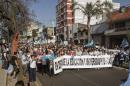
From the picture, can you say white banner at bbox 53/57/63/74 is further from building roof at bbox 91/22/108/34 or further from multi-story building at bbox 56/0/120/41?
multi-story building at bbox 56/0/120/41

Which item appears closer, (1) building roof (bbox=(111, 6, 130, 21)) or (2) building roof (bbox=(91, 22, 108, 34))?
(1) building roof (bbox=(111, 6, 130, 21))

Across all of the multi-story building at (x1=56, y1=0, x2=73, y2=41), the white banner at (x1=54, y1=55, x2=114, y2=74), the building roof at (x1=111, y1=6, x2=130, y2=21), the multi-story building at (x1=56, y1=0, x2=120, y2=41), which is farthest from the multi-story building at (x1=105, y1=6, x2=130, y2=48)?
the multi-story building at (x1=56, y1=0, x2=73, y2=41)

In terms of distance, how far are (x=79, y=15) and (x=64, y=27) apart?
9.76 meters

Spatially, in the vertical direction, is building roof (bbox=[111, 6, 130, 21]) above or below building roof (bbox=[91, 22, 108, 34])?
above

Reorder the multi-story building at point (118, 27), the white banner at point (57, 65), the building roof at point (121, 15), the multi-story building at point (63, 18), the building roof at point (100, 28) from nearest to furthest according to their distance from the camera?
the white banner at point (57, 65) < the multi-story building at point (118, 27) < the building roof at point (121, 15) < the building roof at point (100, 28) < the multi-story building at point (63, 18)

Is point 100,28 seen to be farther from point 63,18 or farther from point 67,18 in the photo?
point 63,18

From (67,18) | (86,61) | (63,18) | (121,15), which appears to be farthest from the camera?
(63,18)

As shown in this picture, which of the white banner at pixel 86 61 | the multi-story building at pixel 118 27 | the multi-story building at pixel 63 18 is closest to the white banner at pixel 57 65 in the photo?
the white banner at pixel 86 61

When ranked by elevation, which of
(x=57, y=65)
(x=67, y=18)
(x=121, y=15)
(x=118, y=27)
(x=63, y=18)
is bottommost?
(x=57, y=65)

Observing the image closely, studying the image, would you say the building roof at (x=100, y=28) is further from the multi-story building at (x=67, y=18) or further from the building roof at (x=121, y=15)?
the multi-story building at (x=67, y=18)

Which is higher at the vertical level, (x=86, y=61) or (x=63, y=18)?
(x=63, y=18)

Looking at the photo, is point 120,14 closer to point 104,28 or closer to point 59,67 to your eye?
point 104,28

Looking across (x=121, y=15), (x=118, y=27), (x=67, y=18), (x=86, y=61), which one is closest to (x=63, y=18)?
(x=67, y=18)

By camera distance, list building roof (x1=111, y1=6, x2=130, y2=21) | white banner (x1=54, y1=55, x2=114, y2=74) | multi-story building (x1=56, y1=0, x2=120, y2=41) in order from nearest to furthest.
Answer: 1. white banner (x1=54, y1=55, x2=114, y2=74)
2. building roof (x1=111, y1=6, x2=130, y2=21)
3. multi-story building (x1=56, y1=0, x2=120, y2=41)
